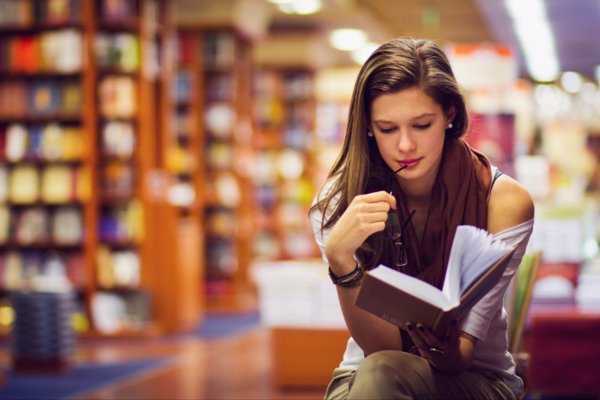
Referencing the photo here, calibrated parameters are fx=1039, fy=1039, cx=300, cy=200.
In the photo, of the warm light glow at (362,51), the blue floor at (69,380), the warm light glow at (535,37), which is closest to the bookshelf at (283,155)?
the warm light glow at (362,51)

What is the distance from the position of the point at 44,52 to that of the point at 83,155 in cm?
92

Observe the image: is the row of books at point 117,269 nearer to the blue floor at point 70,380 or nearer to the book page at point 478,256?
the blue floor at point 70,380

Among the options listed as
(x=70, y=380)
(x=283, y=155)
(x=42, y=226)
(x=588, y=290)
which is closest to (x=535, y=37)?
(x=283, y=155)

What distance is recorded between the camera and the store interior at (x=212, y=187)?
18.9 ft

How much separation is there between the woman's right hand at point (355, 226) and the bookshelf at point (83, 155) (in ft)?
21.7

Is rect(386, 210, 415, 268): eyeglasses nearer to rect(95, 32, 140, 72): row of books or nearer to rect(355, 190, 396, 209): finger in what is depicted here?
rect(355, 190, 396, 209): finger

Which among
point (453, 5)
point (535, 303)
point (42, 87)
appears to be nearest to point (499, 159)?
point (535, 303)

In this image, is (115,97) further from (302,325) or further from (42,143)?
(302,325)

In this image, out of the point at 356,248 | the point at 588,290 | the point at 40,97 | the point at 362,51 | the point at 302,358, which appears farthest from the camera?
the point at 362,51

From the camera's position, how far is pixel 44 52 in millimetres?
8641

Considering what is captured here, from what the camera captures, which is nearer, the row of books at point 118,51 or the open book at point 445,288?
the open book at point 445,288

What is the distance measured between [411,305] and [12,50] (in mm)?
7456

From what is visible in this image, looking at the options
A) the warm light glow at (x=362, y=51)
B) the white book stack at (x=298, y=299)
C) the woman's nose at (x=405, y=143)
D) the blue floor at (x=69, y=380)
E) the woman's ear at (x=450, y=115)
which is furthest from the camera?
the warm light glow at (x=362, y=51)

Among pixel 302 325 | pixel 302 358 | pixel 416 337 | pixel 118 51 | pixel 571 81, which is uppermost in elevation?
pixel 571 81
